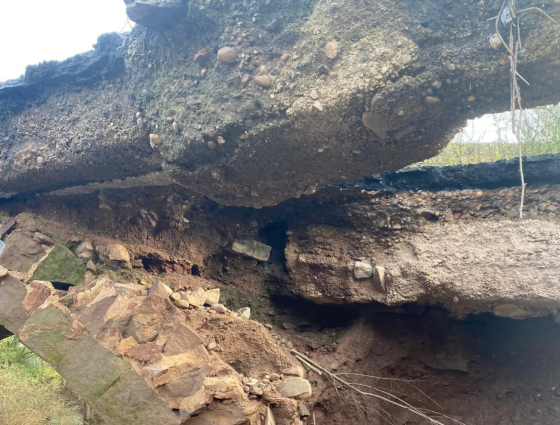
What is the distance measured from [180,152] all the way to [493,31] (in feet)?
5.24

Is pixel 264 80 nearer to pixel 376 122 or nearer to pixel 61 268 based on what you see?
pixel 376 122

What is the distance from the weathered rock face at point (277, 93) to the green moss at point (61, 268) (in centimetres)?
55

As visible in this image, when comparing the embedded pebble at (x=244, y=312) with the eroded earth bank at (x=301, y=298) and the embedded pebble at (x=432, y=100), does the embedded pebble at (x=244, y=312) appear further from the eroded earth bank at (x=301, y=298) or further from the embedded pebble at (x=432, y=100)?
the embedded pebble at (x=432, y=100)

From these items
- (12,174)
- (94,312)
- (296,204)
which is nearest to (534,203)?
(296,204)

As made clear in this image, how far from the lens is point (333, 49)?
6.20 ft

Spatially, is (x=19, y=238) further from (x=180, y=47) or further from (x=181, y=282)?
(x=180, y=47)

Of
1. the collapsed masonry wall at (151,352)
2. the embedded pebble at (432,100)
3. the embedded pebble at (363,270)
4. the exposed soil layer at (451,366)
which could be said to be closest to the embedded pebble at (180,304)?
the collapsed masonry wall at (151,352)

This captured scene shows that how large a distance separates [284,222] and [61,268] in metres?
1.50

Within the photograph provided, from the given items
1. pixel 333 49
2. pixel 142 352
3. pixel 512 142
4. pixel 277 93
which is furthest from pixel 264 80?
pixel 512 142

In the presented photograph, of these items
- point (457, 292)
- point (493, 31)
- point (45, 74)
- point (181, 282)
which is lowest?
point (457, 292)

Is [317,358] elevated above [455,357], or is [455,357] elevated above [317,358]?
[317,358]

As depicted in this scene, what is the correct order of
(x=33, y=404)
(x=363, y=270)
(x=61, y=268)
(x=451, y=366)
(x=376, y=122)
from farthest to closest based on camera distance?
(x=33, y=404) < (x=451, y=366) < (x=363, y=270) < (x=61, y=268) < (x=376, y=122)

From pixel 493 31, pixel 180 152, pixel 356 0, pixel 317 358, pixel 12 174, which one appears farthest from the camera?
pixel 12 174

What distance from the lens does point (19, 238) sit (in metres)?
2.54
